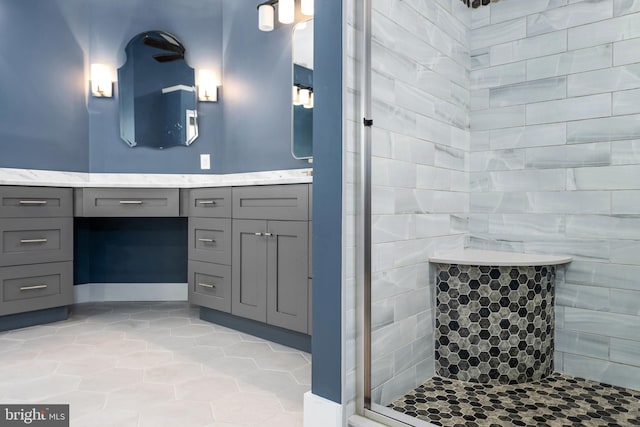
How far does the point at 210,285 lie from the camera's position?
2.75 m

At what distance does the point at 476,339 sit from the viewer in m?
1.89

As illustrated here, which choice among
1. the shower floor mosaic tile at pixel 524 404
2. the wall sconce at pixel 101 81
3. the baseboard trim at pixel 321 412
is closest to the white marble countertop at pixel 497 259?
the shower floor mosaic tile at pixel 524 404

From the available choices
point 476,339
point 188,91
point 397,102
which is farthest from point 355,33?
point 188,91

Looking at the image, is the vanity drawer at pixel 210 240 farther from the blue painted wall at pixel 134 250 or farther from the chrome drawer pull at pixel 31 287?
the chrome drawer pull at pixel 31 287

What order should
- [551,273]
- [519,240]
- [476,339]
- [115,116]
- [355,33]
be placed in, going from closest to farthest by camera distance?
1. [355,33]
2. [476,339]
3. [551,273]
4. [519,240]
5. [115,116]

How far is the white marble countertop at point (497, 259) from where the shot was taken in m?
1.84

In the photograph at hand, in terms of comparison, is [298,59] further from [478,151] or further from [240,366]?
[240,366]

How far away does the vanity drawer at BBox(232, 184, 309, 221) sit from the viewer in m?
2.24

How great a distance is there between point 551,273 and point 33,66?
11.5 feet

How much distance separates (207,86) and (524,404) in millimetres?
2997

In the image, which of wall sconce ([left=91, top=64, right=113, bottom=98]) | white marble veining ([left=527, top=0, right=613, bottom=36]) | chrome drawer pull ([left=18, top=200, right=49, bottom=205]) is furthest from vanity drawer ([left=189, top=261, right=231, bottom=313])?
white marble veining ([left=527, top=0, right=613, bottom=36])

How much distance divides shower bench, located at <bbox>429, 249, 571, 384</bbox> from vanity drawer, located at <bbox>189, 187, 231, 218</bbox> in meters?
1.29

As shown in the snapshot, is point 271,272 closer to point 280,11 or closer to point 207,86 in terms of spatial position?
point 280,11

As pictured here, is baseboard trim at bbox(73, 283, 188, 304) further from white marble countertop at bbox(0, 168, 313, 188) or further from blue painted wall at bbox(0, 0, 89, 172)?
blue painted wall at bbox(0, 0, 89, 172)
